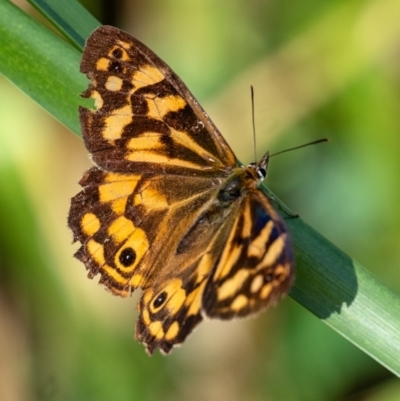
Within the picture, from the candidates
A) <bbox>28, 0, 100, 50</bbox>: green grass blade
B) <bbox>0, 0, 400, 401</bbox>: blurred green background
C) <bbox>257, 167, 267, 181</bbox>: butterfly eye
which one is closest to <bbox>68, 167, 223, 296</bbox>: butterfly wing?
<bbox>257, 167, 267, 181</bbox>: butterfly eye

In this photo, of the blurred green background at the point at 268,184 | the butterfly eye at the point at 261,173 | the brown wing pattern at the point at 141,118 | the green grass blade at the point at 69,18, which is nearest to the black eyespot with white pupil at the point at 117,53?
the brown wing pattern at the point at 141,118

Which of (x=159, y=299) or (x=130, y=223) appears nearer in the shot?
(x=159, y=299)

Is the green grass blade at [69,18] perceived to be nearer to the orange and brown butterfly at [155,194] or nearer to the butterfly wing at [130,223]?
the orange and brown butterfly at [155,194]

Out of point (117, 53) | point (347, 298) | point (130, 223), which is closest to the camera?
point (347, 298)

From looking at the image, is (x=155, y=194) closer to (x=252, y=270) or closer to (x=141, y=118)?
(x=141, y=118)

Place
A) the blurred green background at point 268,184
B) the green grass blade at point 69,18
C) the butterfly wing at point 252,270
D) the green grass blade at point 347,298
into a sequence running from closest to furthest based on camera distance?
the butterfly wing at point 252,270 < the green grass blade at point 347,298 < the green grass blade at point 69,18 < the blurred green background at point 268,184

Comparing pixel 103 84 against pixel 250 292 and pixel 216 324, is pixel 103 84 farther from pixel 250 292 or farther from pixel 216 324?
pixel 216 324

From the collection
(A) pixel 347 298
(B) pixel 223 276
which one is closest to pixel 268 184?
(A) pixel 347 298
